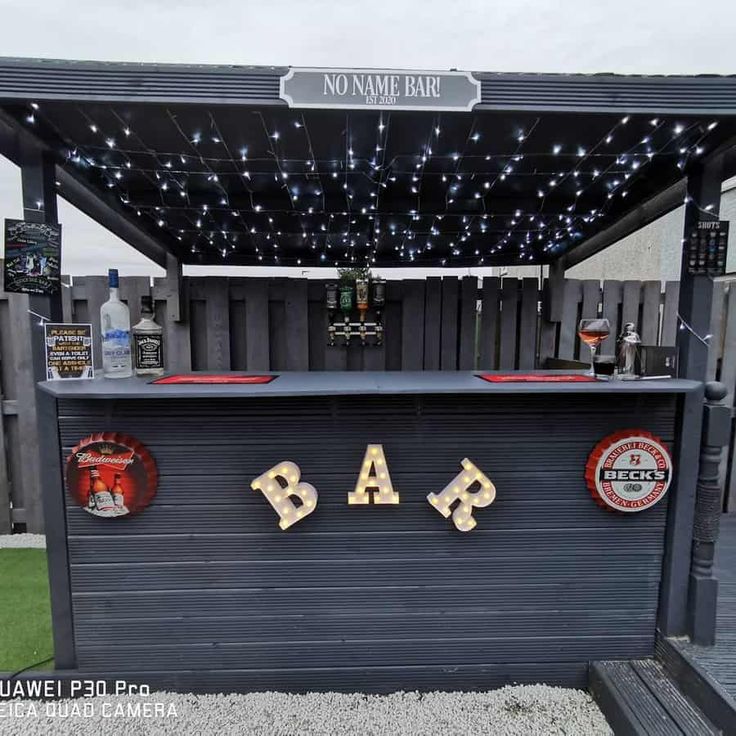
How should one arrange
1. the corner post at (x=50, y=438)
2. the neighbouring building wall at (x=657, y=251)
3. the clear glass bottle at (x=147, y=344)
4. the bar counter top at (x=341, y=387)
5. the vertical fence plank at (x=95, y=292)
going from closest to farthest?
the bar counter top at (x=341, y=387) < the corner post at (x=50, y=438) < the clear glass bottle at (x=147, y=344) < the vertical fence plank at (x=95, y=292) < the neighbouring building wall at (x=657, y=251)

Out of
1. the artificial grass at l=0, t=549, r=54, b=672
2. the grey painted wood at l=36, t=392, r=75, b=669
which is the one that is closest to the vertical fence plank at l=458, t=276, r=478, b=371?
the grey painted wood at l=36, t=392, r=75, b=669

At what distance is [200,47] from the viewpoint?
2.47 metres

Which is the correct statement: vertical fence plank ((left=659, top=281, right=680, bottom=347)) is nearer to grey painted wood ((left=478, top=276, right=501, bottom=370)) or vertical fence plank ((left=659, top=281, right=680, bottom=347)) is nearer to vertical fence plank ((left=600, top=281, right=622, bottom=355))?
vertical fence plank ((left=600, top=281, right=622, bottom=355))

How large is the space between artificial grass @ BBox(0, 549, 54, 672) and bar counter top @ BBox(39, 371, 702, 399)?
4.29 feet

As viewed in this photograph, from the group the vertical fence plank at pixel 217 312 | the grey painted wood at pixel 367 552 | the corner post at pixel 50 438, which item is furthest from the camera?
the vertical fence plank at pixel 217 312

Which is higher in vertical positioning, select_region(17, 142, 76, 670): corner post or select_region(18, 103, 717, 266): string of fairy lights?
select_region(18, 103, 717, 266): string of fairy lights

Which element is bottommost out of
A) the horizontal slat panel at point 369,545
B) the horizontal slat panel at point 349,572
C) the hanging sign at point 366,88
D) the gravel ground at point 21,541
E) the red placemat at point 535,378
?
the gravel ground at point 21,541

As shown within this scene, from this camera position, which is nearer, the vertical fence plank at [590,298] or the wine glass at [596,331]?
the wine glass at [596,331]

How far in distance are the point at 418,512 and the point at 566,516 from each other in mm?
647

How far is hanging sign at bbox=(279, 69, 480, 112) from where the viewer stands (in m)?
1.17

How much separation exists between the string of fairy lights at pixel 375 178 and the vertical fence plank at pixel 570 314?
332mm

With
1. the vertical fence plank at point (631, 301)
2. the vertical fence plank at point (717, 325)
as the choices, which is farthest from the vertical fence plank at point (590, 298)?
the vertical fence plank at point (717, 325)

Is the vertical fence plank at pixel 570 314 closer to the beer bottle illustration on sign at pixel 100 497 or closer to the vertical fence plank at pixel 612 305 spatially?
the vertical fence plank at pixel 612 305

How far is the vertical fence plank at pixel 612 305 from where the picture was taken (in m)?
2.98
